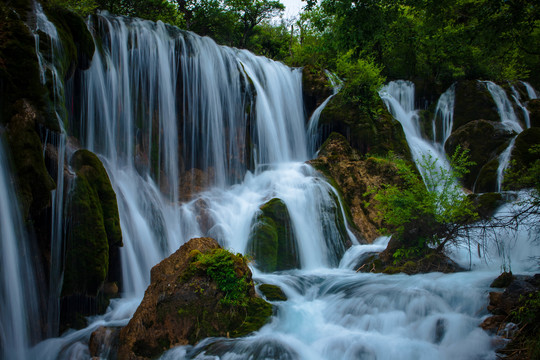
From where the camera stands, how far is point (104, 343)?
17.5 feet

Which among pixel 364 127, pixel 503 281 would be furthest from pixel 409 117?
pixel 503 281

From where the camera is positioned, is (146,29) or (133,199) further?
(146,29)

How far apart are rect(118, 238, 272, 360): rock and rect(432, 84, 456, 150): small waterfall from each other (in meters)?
14.0

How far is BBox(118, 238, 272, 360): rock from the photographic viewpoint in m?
5.25

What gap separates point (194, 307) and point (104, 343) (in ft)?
4.59

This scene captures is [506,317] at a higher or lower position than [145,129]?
lower

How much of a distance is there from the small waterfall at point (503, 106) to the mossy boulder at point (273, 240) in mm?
11997

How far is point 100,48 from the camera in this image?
10.3 meters

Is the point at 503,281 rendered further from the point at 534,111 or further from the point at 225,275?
the point at 534,111

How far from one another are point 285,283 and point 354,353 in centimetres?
299

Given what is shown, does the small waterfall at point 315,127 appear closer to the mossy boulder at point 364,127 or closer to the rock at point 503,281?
the mossy boulder at point 364,127

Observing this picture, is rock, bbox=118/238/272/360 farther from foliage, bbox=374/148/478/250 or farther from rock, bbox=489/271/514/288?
rock, bbox=489/271/514/288

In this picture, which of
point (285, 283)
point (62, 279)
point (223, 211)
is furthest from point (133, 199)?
point (285, 283)

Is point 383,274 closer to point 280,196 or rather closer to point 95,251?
point 280,196
